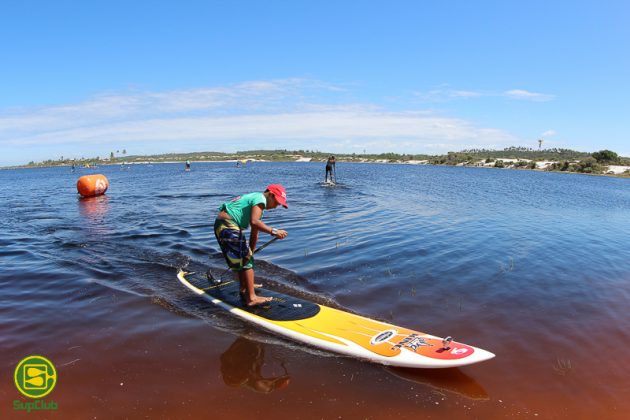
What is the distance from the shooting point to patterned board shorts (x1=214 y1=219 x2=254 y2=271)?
6.84 metres

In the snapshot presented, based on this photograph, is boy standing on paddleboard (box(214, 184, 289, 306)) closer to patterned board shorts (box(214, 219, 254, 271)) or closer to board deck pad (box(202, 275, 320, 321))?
patterned board shorts (box(214, 219, 254, 271))

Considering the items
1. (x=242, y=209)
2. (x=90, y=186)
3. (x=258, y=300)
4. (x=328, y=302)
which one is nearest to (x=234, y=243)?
(x=242, y=209)

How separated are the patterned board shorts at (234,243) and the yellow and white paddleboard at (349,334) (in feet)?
2.88

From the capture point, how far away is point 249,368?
17.6ft

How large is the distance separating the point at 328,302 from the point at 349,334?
72.5 inches

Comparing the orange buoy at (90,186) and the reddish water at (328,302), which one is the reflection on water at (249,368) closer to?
the reddish water at (328,302)

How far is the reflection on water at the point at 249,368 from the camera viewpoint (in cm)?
501

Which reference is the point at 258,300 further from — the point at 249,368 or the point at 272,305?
the point at 249,368

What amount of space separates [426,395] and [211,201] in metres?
21.6

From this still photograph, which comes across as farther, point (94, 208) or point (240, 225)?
point (94, 208)

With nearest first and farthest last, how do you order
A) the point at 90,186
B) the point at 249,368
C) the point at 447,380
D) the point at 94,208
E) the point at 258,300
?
1. the point at 447,380
2. the point at 249,368
3. the point at 258,300
4. the point at 94,208
5. the point at 90,186

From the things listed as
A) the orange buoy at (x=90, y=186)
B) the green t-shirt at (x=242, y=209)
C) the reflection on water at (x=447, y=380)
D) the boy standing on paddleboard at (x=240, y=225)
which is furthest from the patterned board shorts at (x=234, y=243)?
the orange buoy at (x=90, y=186)

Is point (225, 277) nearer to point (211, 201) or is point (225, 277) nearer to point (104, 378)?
point (104, 378)

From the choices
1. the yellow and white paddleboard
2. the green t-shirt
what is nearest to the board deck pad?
the yellow and white paddleboard
